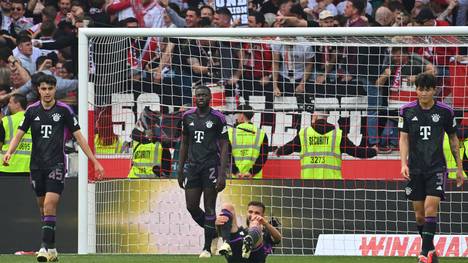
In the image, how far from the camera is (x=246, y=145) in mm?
16938

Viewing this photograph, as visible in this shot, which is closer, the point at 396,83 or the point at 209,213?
the point at 209,213

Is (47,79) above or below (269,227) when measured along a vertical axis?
above

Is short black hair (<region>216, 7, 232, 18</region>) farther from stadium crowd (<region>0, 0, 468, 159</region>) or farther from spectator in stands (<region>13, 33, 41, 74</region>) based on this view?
spectator in stands (<region>13, 33, 41, 74</region>)

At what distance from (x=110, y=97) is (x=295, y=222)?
3068mm

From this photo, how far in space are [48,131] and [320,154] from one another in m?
5.34

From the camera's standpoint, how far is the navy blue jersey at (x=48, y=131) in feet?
41.0

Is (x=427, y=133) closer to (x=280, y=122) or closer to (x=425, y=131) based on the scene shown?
(x=425, y=131)

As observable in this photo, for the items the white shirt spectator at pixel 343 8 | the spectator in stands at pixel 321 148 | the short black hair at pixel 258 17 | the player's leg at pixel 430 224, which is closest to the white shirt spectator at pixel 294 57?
the spectator in stands at pixel 321 148

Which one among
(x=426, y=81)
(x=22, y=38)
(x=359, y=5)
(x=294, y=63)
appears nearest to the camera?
(x=426, y=81)

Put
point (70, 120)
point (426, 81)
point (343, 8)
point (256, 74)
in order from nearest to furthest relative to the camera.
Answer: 1. point (426, 81)
2. point (70, 120)
3. point (256, 74)
4. point (343, 8)

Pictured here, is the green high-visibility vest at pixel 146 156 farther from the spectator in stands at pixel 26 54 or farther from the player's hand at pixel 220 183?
the spectator in stands at pixel 26 54

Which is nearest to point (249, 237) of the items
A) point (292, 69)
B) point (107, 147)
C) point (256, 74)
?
point (107, 147)

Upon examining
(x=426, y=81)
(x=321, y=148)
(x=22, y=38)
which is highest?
(x=22, y=38)

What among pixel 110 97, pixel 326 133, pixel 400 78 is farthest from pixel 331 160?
pixel 110 97
